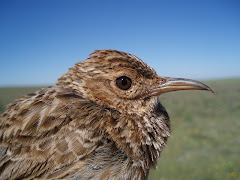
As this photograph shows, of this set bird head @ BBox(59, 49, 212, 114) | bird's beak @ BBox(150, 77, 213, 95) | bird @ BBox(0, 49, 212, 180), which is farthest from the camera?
→ bird's beak @ BBox(150, 77, 213, 95)

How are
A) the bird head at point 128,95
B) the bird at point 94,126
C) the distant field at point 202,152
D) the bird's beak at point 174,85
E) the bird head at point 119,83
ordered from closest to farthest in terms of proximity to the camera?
the bird at point 94,126 < the bird head at point 128,95 < the bird head at point 119,83 < the bird's beak at point 174,85 < the distant field at point 202,152

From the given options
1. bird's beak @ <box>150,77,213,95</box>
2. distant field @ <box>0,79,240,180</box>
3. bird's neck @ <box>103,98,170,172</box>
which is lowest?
distant field @ <box>0,79,240,180</box>

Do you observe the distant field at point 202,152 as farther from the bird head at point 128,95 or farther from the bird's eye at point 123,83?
the bird's eye at point 123,83

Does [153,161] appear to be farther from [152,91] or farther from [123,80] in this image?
[123,80]

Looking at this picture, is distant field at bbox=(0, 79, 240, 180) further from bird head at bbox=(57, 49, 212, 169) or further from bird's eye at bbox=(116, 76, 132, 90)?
bird's eye at bbox=(116, 76, 132, 90)

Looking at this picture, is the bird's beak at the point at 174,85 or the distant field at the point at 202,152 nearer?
the bird's beak at the point at 174,85

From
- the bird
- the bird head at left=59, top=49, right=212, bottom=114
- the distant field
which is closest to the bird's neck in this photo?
the bird

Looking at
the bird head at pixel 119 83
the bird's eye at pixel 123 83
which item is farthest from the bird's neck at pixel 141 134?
the bird's eye at pixel 123 83

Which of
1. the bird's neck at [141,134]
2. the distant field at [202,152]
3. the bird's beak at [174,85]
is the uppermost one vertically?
the bird's beak at [174,85]
